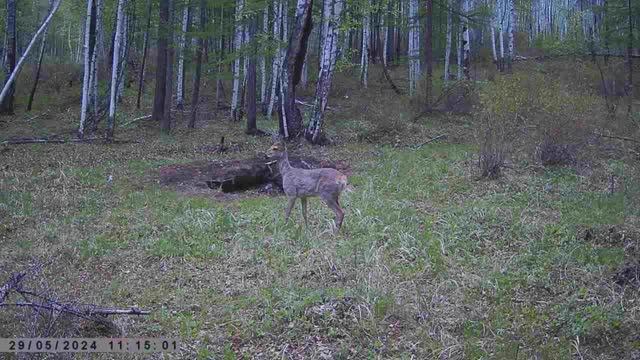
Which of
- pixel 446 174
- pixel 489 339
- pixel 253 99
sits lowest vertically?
pixel 489 339

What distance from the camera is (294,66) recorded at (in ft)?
58.3

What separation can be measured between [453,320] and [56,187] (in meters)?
8.89

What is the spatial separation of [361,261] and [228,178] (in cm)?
616

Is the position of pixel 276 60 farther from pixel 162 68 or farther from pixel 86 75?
pixel 86 75

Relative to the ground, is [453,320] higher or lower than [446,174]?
lower

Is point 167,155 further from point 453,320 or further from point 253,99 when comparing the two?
point 453,320

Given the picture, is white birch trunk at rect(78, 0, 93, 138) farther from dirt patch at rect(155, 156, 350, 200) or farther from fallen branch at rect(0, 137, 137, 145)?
dirt patch at rect(155, 156, 350, 200)

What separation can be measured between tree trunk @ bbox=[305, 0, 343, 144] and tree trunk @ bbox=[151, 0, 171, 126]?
5.82m

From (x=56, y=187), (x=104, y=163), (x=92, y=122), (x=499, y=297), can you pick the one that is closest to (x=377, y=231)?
(x=499, y=297)

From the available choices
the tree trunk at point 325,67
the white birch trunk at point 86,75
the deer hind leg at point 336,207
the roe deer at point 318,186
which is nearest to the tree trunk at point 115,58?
the white birch trunk at point 86,75

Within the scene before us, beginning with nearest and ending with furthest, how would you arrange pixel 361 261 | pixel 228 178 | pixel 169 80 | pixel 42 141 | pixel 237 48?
pixel 361 261, pixel 228 178, pixel 42 141, pixel 169 80, pixel 237 48

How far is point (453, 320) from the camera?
5.91 m

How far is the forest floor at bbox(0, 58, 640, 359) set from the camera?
5652 mm

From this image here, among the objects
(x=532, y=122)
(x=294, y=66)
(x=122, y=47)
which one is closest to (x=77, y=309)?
(x=532, y=122)
